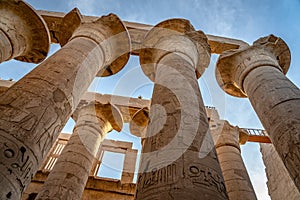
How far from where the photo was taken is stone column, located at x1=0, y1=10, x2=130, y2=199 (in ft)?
7.95

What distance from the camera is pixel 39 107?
9.68 feet

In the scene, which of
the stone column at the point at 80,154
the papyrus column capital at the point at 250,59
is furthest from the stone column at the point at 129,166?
the papyrus column capital at the point at 250,59

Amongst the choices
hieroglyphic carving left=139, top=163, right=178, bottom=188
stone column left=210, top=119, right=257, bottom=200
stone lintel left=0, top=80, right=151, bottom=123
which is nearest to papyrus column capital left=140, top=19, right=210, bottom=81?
stone column left=210, top=119, right=257, bottom=200

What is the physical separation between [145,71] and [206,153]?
12.1 feet

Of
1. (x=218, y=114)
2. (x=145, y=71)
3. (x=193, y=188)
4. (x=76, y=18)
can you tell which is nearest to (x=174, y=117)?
(x=193, y=188)

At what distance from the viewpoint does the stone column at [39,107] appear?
7.95 feet

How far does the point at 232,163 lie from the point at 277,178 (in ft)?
15.0

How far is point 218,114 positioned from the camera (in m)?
10.2

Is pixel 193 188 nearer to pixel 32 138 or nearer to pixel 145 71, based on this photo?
pixel 32 138

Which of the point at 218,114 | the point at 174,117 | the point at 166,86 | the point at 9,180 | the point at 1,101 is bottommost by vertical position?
the point at 9,180

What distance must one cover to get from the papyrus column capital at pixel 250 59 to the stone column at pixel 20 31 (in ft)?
14.6

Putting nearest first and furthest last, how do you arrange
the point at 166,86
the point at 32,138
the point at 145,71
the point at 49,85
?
the point at 32,138 < the point at 49,85 < the point at 166,86 < the point at 145,71

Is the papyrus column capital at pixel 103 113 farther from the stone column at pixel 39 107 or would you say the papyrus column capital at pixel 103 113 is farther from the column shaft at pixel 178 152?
the column shaft at pixel 178 152

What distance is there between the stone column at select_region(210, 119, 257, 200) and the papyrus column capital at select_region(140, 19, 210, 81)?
2894 millimetres
